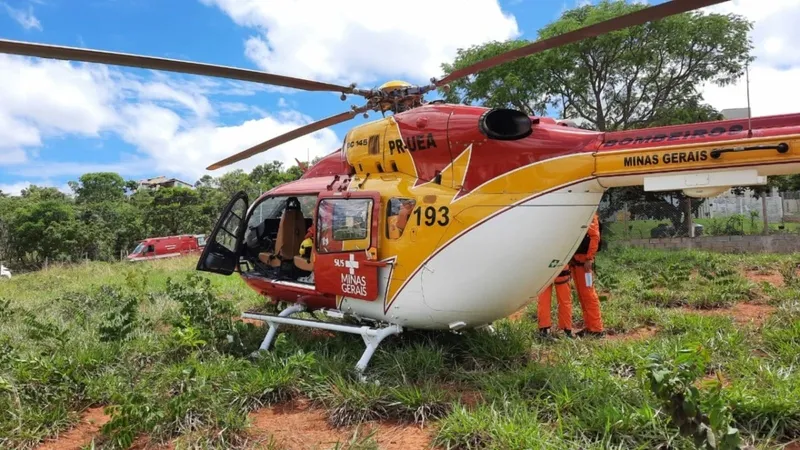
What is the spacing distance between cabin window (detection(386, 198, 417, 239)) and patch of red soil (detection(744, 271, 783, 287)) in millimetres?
7036

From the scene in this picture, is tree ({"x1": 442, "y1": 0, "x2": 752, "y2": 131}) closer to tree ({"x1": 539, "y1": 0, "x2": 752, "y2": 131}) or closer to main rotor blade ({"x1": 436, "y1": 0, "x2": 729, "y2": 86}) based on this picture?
tree ({"x1": 539, "y1": 0, "x2": 752, "y2": 131})

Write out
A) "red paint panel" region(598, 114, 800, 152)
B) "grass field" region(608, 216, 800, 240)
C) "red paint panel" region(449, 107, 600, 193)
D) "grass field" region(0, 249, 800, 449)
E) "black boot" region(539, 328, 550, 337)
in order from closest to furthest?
1. "grass field" region(0, 249, 800, 449)
2. "red paint panel" region(598, 114, 800, 152)
3. "red paint panel" region(449, 107, 600, 193)
4. "black boot" region(539, 328, 550, 337)
5. "grass field" region(608, 216, 800, 240)

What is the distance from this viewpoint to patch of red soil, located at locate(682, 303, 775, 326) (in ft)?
20.7

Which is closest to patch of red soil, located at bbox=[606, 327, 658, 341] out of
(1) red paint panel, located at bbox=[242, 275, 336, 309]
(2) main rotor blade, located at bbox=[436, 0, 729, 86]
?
(1) red paint panel, located at bbox=[242, 275, 336, 309]

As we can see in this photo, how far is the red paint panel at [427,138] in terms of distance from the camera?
195 inches

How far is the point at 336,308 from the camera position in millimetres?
5777

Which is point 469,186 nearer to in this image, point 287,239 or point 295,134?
point 295,134

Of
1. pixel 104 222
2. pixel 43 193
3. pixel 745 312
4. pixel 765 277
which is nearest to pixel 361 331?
pixel 745 312

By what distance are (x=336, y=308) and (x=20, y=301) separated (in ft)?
29.3

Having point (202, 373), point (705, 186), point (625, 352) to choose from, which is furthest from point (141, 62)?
point (625, 352)

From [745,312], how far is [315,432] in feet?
19.8

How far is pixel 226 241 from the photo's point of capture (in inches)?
272

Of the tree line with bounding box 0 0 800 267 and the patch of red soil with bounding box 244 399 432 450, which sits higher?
the tree line with bounding box 0 0 800 267

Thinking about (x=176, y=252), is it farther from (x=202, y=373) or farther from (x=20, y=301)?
(x=202, y=373)
